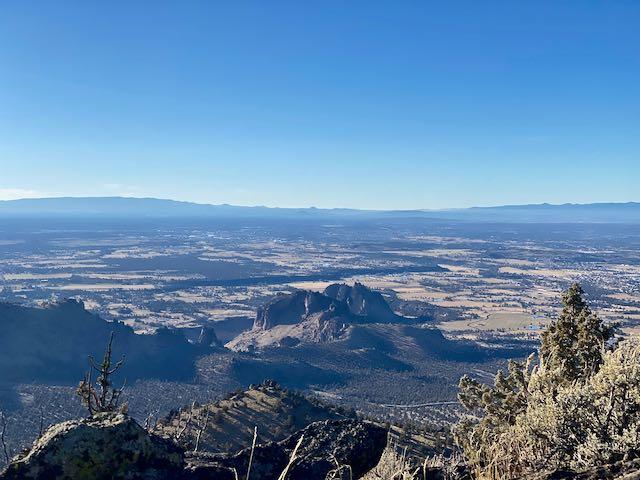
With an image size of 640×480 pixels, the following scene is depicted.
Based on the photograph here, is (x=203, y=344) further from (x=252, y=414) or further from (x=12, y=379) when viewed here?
(x=252, y=414)

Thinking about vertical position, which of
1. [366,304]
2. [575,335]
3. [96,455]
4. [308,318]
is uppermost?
[96,455]

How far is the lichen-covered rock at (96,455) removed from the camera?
6.83m

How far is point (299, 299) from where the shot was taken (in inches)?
5069

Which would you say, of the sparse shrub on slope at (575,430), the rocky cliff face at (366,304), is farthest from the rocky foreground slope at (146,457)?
the rocky cliff face at (366,304)

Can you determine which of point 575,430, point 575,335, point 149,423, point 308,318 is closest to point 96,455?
point 575,430

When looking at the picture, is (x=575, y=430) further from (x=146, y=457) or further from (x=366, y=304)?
(x=366, y=304)

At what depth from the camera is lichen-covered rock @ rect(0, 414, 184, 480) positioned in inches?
269

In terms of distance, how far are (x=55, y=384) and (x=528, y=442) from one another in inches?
3333

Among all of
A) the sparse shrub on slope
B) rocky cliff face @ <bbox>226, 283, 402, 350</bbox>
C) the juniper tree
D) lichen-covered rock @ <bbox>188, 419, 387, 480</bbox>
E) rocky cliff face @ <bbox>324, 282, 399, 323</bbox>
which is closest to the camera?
the sparse shrub on slope

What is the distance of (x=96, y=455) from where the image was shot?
697 cm

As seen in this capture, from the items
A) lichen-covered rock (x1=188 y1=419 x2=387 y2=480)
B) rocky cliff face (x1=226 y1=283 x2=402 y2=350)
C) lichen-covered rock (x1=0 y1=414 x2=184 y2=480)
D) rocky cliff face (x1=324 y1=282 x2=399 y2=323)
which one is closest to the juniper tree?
lichen-covered rock (x1=188 y1=419 x2=387 y2=480)

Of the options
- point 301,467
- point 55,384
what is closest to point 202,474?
point 301,467

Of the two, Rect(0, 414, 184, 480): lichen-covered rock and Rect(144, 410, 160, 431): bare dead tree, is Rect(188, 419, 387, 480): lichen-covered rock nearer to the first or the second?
Rect(0, 414, 184, 480): lichen-covered rock

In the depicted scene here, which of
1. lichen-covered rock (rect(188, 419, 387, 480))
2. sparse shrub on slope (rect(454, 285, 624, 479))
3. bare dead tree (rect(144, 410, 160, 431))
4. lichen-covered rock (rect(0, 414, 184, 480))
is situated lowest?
bare dead tree (rect(144, 410, 160, 431))
